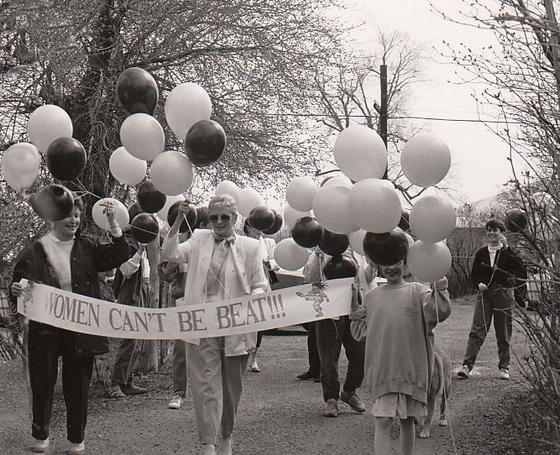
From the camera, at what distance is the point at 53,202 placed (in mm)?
5738

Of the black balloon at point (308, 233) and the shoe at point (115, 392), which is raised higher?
the black balloon at point (308, 233)

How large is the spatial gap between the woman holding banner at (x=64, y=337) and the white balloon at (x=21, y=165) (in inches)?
17.2

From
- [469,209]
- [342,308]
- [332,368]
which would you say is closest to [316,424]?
[332,368]

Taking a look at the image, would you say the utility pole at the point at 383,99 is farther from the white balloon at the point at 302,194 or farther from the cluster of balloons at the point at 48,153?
the cluster of balloons at the point at 48,153

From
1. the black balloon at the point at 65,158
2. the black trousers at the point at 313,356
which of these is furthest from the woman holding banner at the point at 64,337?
the black trousers at the point at 313,356

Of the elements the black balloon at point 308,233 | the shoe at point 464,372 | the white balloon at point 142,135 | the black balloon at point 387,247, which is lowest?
the shoe at point 464,372

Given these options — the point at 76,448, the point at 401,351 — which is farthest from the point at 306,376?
the point at 401,351

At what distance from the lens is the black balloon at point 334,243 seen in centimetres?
614

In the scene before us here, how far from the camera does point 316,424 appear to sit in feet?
23.7

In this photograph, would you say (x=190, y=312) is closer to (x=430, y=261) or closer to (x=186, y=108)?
(x=186, y=108)

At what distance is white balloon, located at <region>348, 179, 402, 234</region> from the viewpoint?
4.89m

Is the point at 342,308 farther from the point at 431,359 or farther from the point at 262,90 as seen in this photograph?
the point at 262,90

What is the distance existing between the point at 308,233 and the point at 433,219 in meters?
1.65

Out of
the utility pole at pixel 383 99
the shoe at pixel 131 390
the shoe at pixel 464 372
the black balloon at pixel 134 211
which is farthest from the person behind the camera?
the utility pole at pixel 383 99
